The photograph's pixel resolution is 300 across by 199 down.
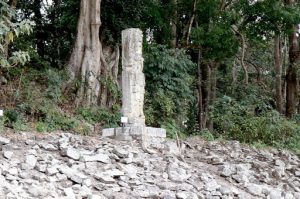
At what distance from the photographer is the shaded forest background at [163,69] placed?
11.4 m

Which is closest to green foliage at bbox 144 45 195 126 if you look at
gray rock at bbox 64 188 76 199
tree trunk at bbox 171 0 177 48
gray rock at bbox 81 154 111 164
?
tree trunk at bbox 171 0 177 48

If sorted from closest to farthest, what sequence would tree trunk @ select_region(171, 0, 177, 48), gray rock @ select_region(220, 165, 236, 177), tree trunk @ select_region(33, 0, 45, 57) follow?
1. gray rock @ select_region(220, 165, 236, 177)
2. tree trunk @ select_region(33, 0, 45, 57)
3. tree trunk @ select_region(171, 0, 177, 48)

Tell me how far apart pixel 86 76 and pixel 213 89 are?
5.71 m

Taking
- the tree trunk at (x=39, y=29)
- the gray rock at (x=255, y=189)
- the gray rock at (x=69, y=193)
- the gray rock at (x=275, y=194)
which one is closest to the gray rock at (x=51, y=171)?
the gray rock at (x=69, y=193)

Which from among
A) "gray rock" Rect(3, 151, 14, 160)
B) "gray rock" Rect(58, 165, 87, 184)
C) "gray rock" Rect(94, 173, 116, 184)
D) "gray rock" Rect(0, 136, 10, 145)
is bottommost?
"gray rock" Rect(94, 173, 116, 184)

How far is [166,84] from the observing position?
42.8ft

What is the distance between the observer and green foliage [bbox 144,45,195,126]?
1255 cm

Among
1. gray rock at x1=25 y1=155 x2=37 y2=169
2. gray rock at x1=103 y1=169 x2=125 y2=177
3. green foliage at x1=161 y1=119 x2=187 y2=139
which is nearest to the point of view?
gray rock at x1=25 y1=155 x2=37 y2=169

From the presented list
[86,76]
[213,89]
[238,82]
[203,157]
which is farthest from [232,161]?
[238,82]

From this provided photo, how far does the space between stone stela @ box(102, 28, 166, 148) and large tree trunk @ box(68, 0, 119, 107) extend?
8.71 ft

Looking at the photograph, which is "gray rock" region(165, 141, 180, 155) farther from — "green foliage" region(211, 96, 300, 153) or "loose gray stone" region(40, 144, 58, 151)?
"green foliage" region(211, 96, 300, 153)

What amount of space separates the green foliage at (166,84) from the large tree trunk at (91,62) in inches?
41.0

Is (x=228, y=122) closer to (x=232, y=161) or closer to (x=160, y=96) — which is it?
(x=160, y=96)

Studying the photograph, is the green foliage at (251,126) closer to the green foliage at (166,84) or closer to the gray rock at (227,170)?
the green foliage at (166,84)
